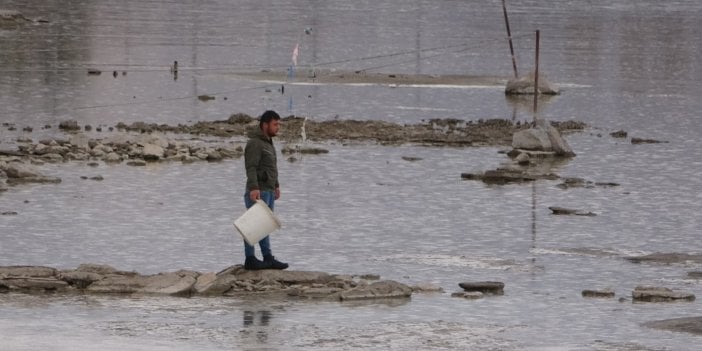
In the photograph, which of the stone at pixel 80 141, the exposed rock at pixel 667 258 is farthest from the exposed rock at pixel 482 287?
the stone at pixel 80 141

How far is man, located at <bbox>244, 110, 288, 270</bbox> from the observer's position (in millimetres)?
19031

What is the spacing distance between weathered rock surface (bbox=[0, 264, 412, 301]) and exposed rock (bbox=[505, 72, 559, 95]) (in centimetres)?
2585

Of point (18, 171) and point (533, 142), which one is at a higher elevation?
point (533, 142)

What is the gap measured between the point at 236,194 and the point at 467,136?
9.40 metres

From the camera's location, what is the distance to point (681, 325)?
16969mm

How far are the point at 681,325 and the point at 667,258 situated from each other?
4.72 metres

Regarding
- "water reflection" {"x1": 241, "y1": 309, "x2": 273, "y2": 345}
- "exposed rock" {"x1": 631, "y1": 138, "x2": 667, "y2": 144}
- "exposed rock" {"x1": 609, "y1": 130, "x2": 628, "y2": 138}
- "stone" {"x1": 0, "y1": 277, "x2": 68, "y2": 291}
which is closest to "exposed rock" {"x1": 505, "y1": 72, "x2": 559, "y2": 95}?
"exposed rock" {"x1": 609, "y1": 130, "x2": 628, "y2": 138}

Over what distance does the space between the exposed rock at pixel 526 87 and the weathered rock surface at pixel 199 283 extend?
84.8ft

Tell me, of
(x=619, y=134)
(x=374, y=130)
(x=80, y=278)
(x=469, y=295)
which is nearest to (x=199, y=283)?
(x=80, y=278)

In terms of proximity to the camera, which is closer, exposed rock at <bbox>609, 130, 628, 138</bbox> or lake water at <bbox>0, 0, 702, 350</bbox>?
lake water at <bbox>0, 0, 702, 350</bbox>

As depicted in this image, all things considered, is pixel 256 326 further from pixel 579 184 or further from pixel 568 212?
pixel 579 184

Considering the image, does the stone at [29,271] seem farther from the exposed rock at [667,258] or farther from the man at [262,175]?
the exposed rock at [667,258]

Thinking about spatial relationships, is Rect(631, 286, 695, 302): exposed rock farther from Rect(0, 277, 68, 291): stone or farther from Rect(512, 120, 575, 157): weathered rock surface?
Rect(512, 120, 575, 157): weathered rock surface

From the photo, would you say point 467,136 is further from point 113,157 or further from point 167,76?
point 167,76
